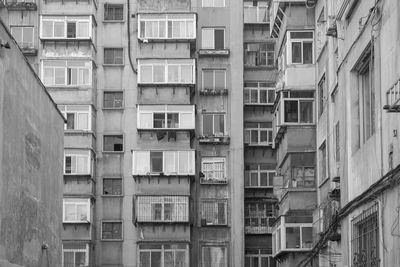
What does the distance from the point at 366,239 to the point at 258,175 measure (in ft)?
92.6

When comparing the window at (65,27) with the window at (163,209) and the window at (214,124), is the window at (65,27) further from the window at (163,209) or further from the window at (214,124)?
the window at (163,209)

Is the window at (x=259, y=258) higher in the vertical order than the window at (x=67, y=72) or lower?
lower

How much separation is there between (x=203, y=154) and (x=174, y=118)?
8.19 ft

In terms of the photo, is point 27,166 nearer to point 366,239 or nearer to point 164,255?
point 366,239

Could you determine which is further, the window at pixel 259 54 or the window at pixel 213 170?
the window at pixel 259 54

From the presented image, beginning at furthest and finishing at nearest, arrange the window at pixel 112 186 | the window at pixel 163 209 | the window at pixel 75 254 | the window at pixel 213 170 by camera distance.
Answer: the window at pixel 213 170
the window at pixel 112 186
the window at pixel 163 209
the window at pixel 75 254

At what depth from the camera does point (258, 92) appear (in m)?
49.0

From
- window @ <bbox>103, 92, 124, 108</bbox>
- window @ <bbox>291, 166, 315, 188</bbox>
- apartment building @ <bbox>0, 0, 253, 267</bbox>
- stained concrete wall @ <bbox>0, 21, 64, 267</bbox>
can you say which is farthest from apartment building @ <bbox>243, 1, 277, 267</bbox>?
stained concrete wall @ <bbox>0, 21, 64, 267</bbox>

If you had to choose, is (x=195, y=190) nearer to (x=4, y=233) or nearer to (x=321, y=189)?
(x=321, y=189)

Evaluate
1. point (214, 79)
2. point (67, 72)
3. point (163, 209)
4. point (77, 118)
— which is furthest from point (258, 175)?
point (67, 72)

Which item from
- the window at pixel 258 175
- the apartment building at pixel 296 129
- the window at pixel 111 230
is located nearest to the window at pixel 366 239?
the apartment building at pixel 296 129

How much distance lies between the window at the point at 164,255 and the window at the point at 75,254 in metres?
2.64

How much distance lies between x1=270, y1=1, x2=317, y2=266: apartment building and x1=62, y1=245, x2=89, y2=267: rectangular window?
1401 cm

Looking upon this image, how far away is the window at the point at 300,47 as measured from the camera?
3259 cm
